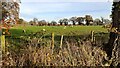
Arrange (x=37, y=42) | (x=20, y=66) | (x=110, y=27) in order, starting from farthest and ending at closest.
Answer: (x=110, y=27) → (x=37, y=42) → (x=20, y=66)

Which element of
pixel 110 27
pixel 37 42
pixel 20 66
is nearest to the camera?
pixel 20 66

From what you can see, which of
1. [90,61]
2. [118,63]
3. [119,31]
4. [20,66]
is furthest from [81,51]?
[119,31]

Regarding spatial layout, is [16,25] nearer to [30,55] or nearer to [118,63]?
[30,55]

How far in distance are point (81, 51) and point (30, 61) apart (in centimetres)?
145

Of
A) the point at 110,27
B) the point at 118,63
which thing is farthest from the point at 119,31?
Answer: the point at 118,63

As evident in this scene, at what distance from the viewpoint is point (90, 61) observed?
8664mm

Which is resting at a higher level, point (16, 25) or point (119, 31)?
point (16, 25)

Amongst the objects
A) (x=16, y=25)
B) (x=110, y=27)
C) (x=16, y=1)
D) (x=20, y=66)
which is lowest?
(x=20, y=66)

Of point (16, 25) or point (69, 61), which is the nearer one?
point (16, 25)

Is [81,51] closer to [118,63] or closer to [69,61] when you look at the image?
[69,61]

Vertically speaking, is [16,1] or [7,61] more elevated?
[16,1]

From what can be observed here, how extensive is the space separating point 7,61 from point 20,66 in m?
0.39

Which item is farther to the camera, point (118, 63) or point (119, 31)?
point (119, 31)

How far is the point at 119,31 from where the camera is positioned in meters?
10.9
